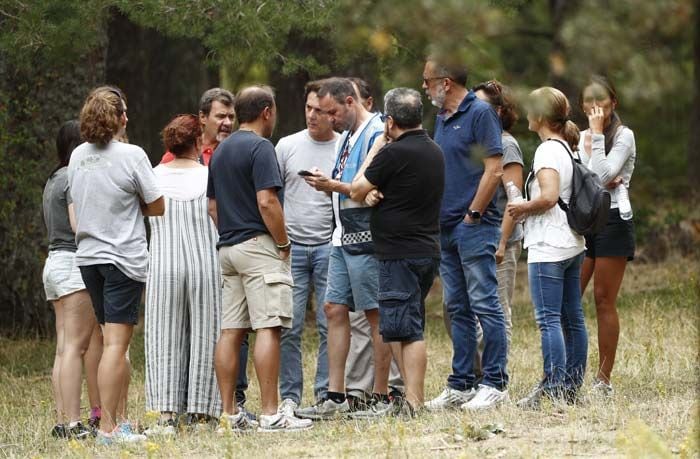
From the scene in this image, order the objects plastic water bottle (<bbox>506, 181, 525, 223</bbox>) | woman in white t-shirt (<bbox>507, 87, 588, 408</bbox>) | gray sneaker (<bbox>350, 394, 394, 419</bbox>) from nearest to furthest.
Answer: woman in white t-shirt (<bbox>507, 87, 588, 408</bbox>)
gray sneaker (<bbox>350, 394, 394, 419</bbox>)
plastic water bottle (<bbox>506, 181, 525, 223</bbox>)

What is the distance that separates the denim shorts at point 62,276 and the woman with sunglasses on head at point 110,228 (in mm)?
298

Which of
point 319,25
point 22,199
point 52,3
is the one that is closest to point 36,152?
point 22,199

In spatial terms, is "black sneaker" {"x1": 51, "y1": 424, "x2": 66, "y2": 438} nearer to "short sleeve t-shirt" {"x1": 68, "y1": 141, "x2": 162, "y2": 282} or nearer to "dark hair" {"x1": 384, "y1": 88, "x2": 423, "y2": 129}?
"short sleeve t-shirt" {"x1": 68, "y1": 141, "x2": 162, "y2": 282}

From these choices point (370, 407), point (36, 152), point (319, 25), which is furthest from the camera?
point (36, 152)

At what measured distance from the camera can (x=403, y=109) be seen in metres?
6.01

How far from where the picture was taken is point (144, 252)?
5.99 metres

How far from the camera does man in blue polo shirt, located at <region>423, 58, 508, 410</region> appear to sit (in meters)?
6.27

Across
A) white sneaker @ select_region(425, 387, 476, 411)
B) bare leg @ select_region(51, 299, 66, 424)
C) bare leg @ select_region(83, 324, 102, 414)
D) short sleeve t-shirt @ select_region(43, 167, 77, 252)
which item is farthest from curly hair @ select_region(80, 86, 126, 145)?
white sneaker @ select_region(425, 387, 476, 411)

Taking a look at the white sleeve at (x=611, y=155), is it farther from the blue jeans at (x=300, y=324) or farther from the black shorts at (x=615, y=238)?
the blue jeans at (x=300, y=324)

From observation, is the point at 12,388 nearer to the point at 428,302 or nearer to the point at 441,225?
the point at 441,225

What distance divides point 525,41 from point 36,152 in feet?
30.6

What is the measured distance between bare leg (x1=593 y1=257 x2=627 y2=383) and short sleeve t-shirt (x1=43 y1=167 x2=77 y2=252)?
2986 mm

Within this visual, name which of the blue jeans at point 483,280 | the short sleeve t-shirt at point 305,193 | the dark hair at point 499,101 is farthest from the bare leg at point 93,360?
the dark hair at point 499,101

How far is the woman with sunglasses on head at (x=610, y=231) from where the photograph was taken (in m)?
6.48
